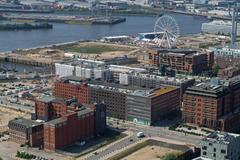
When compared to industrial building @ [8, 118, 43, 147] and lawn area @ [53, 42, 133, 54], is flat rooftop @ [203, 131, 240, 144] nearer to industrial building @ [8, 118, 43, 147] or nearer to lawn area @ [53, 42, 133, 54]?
industrial building @ [8, 118, 43, 147]

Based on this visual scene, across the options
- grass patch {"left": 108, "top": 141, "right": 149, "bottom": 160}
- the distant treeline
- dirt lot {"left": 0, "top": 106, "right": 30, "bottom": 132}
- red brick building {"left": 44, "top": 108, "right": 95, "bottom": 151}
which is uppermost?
the distant treeline

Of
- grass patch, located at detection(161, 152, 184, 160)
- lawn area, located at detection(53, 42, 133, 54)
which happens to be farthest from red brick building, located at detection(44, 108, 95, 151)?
lawn area, located at detection(53, 42, 133, 54)

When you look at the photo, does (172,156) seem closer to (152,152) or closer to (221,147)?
(152,152)

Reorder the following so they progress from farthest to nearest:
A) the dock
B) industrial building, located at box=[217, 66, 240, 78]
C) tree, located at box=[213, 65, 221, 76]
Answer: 1. the dock
2. tree, located at box=[213, 65, 221, 76]
3. industrial building, located at box=[217, 66, 240, 78]

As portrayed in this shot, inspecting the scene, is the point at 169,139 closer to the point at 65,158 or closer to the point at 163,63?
the point at 65,158

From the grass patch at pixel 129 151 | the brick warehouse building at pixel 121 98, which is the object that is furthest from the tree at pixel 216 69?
the grass patch at pixel 129 151

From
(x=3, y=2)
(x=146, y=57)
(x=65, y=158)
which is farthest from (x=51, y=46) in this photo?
(x=3, y=2)

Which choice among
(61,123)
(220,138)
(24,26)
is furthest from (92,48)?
(220,138)
